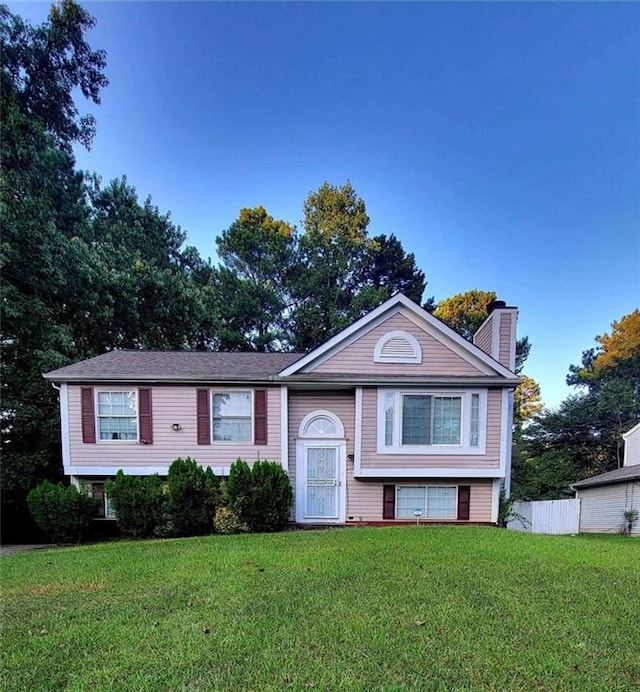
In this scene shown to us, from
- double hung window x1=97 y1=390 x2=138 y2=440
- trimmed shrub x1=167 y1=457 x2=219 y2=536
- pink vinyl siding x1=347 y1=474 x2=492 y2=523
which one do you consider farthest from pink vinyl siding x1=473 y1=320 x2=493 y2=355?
double hung window x1=97 y1=390 x2=138 y2=440

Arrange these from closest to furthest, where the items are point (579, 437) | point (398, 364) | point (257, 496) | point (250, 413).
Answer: point (257, 496) → point (398, 364) → point (250, 413) → point (579, 437)

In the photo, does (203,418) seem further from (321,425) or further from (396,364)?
(396,364)

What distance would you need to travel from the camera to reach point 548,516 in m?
12.5

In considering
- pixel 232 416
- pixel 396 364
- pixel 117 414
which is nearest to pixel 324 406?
pixel 396 364

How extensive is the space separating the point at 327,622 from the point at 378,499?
20.7ft

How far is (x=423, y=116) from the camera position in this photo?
13656 mm

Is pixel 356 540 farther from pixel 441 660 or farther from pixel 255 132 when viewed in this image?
pixel 255 132

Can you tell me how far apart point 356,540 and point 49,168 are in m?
15.9

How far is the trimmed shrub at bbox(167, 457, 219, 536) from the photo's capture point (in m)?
7.90

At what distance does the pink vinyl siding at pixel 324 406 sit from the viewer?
9234mm

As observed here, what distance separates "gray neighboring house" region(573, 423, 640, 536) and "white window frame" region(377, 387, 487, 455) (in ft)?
28.2

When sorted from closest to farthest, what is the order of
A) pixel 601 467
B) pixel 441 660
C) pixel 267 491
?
pixel 441 660, pixel 267 491, pixel 601 467

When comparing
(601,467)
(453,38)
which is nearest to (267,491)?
(453,38)

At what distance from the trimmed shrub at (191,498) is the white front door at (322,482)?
2335 mm
